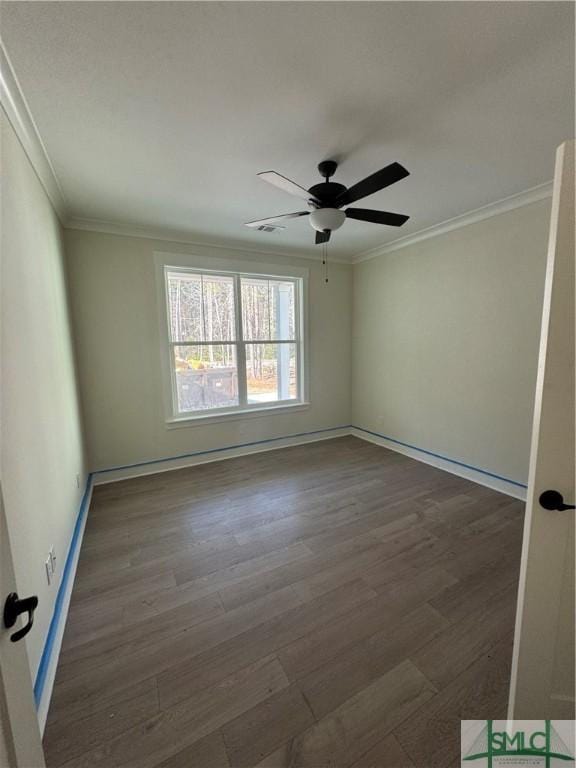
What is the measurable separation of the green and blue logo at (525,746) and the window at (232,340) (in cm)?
337

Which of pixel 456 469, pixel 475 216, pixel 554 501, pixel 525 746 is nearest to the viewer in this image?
pixel 554 501

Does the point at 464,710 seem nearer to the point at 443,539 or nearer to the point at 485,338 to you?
the point at 443,539

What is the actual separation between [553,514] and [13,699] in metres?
1.49

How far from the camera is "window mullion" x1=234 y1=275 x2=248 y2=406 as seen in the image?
3.86 meters

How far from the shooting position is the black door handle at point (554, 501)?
0.92 metres

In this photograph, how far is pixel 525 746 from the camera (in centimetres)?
108

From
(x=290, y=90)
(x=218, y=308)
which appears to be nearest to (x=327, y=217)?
(x=290, y=90)

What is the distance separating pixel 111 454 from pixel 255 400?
1.80 metres

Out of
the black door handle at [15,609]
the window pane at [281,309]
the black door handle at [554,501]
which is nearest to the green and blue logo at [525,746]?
the black door handle at [554,501]

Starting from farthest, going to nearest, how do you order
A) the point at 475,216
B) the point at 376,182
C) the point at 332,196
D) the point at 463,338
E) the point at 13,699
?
the point at 463,338 → the point at 475,216 → the point at 332,196 → the point at 376,182 → the point at 13,699

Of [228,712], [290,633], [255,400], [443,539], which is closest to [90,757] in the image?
[228,712]

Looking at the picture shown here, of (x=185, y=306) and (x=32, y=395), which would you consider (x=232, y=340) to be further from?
(x=32, y=395)

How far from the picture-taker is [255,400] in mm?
4199

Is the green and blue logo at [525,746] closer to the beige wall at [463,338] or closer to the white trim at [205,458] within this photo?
the beige wall at [463,338]
